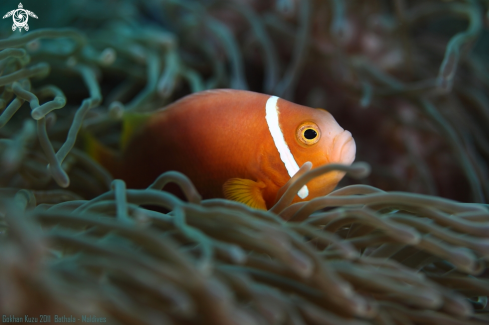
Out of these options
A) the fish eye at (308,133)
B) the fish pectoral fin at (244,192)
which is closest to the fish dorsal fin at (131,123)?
the fish pectoral fin at (244,192)

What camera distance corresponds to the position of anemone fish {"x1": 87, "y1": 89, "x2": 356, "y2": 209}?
935 millimetres

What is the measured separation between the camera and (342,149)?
0.91m

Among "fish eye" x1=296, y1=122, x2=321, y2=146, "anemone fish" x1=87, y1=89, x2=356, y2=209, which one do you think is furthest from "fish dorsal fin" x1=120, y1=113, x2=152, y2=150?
"fish eye" x1=296, y1=122, x2=321, y2=146

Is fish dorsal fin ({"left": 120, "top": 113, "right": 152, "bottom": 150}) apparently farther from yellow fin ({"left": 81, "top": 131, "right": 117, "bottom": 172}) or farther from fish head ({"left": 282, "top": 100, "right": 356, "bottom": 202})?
fish head ({"left": 282, "top": 100, "right": 356, "bottom": 202})

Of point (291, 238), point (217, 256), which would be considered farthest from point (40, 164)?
point (291, 238)

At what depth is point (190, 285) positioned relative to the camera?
51cm

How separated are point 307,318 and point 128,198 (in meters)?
0.40

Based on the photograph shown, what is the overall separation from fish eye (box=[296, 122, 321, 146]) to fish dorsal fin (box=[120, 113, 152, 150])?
1.48 ft

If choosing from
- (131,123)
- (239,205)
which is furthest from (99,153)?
(239,205)

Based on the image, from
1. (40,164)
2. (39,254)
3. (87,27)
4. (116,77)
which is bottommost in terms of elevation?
(39,254)

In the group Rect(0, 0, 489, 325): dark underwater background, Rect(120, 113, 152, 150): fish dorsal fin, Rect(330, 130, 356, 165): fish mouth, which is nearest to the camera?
Rect(0, 0, 489, 325): dark underwater background

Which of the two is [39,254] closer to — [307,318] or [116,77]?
[307,318]

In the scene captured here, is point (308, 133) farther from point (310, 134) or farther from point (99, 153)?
point (99, 153)

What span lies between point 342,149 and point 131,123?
62 centimetres
